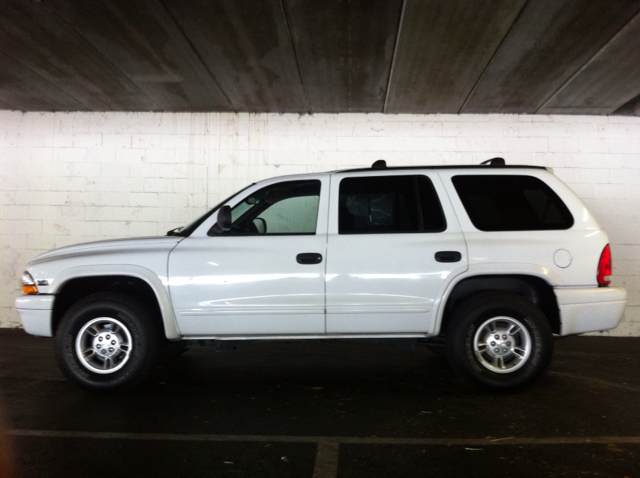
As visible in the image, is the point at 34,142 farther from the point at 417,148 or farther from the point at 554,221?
the point at 554,221

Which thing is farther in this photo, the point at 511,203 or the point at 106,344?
the point at 511,203

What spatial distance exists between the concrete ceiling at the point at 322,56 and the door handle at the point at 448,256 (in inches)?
108

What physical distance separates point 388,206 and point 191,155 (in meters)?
4.83

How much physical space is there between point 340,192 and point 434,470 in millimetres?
2500

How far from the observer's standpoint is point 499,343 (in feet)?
14.2

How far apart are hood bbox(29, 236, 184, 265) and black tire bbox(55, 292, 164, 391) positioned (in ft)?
1.40

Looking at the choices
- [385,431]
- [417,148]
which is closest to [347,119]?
[417,148]

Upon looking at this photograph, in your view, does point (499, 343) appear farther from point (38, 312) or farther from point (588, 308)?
point (38, 312)

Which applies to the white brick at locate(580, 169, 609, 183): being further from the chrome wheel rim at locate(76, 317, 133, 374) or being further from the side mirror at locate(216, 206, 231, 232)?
the chrome wheel rim at locate(76, 317, 133, 374)

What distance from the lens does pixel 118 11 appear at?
5539 mm

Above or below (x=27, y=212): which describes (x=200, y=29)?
above

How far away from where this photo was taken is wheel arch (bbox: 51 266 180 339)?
14.4 ft

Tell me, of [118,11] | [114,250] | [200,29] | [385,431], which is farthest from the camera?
[200,29]

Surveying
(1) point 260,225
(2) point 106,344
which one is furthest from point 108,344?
(1) point 260,225
